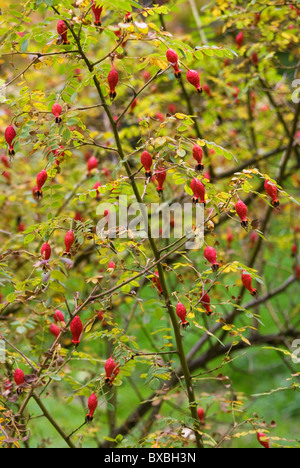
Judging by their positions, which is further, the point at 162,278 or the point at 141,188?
the point at 141,188

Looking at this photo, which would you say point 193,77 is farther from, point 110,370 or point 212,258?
point 110,370

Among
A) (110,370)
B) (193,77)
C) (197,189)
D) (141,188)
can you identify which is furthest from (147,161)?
(141,188)

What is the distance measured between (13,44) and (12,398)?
0.96 metres

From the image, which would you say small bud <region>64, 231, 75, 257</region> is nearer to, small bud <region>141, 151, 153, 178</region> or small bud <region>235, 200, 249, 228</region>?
small bud <region>141, 151, 153, 178</region>

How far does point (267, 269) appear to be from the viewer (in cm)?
570

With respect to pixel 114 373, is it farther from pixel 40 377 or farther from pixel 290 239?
pixel 290 239

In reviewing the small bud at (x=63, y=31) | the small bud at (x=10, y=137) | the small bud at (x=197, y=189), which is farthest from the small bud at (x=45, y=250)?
the small bud at (x=63, y=31)
